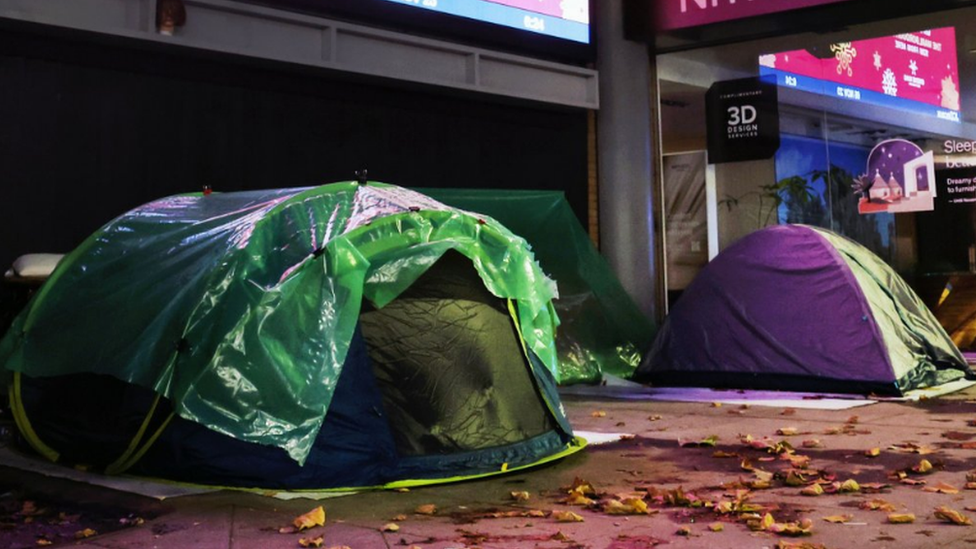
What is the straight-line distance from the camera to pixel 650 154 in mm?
10164

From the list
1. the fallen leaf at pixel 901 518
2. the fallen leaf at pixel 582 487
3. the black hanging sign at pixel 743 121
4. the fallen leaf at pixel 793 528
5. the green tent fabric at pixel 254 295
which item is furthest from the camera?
the black hanging sign at pixel 743 121

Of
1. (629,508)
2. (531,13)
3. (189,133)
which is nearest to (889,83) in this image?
(531,13)

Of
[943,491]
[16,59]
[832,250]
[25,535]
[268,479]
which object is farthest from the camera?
[832,250]

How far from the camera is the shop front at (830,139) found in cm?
979

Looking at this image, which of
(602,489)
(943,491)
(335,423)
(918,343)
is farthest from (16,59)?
(918,343)

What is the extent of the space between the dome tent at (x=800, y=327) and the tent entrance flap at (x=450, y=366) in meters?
3.32

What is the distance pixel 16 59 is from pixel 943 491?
552cm

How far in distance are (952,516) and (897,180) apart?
23.7 ft

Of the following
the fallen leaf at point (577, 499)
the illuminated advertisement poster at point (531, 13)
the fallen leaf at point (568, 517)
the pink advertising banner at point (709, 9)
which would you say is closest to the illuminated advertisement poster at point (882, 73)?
the pink advertising banner at point (709, 9)

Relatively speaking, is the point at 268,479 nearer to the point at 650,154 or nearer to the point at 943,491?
the point at 943,491

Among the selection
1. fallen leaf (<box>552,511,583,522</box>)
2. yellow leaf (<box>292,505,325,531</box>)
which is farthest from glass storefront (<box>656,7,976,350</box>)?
yellow leaf (<box>292,505,325,531</box>)

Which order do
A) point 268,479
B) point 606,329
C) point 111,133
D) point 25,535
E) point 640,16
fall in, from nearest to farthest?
1. point 25,535
2. point 268,479
3. point 111,133
4. point 606,329
5. point 640,16

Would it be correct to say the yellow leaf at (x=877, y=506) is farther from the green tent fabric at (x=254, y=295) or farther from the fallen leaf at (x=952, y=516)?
the green tent fabric at (x=254, y=295)

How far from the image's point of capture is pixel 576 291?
8547 mm
